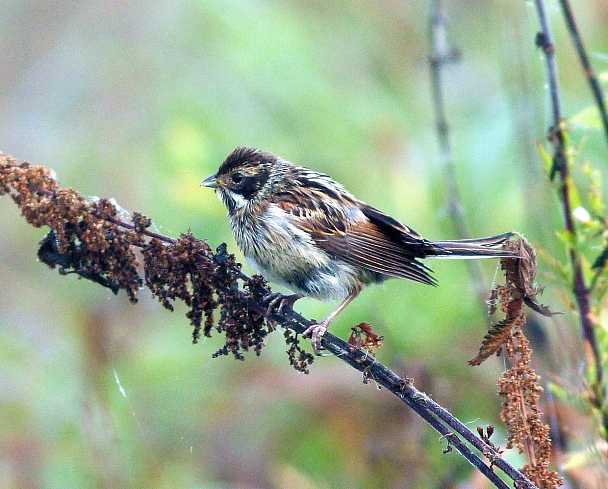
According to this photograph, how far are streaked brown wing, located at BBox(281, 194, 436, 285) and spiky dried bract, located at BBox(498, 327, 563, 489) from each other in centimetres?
128

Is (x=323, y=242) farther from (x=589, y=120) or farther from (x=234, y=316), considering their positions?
(x=589, y=120)

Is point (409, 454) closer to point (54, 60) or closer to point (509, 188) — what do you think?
point (509, 188)

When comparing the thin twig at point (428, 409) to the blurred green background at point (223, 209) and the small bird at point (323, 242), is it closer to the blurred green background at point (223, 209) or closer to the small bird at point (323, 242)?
the blurred green background at point (223, 209)

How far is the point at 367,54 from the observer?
767 cm

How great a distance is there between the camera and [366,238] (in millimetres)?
4207

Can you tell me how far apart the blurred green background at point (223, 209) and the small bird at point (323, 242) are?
0.59 m

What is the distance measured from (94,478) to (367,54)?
4.73m

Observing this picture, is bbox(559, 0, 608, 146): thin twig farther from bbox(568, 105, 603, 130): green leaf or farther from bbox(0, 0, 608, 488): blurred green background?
bbox(0, 0, 608, 488): blurred green background

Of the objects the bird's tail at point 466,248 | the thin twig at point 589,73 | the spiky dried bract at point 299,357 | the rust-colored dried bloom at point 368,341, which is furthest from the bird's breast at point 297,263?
the thin twig at point 589,73

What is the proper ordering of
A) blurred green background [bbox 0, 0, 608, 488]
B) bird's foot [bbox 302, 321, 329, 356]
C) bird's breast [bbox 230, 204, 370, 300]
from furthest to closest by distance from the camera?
blurred green background [bbox 0, 0, 608, 488]
bird's breast [bbox 230, 204, 370, 300]
bird's foot [bbox 302, 321, 329, 356]

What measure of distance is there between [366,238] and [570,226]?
1066 millimetres

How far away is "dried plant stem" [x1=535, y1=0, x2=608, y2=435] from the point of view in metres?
3.21

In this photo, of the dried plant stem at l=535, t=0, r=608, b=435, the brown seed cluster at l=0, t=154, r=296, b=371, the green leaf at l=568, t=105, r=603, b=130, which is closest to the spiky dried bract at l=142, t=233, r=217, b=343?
the brown seed cluster at l=0, t=154, r=296, b=371

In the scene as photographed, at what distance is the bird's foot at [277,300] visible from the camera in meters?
3.14
